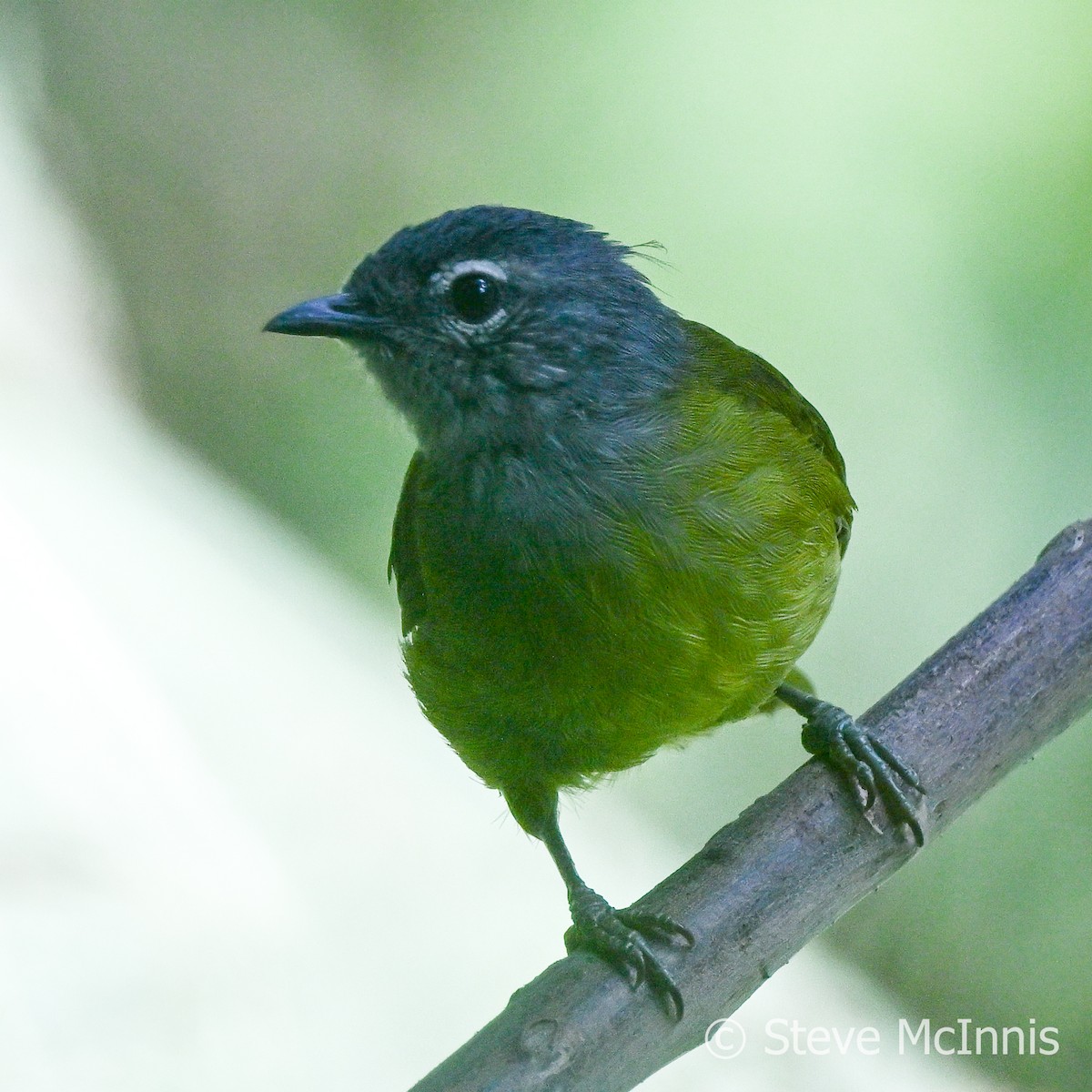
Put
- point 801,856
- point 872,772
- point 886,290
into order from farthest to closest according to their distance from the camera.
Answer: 1. point 886,290
2. point 872,772
3. point 801,856

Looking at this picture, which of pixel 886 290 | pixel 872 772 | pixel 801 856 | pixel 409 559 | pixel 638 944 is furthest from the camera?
pixel 886 290

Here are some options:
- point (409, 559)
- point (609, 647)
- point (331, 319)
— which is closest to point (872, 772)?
point (609, 647)

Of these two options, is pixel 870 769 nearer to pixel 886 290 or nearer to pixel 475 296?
pixel 475 296

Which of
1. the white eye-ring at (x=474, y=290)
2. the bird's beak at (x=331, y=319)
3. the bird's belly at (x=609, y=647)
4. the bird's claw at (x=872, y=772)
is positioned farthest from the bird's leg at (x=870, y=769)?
the bird's beak at (x=331, y=319)

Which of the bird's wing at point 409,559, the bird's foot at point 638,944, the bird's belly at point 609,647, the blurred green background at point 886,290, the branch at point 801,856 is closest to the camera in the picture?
the branch at point 801,856

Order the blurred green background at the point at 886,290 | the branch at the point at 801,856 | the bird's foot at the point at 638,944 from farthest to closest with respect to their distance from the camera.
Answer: the blurred green background at the point at 886,290, the bird's foot at the point at 638,944, the branch at the point at 801,856

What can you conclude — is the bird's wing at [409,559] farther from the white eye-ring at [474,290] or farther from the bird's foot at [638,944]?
the bird's foot at [638,944]
